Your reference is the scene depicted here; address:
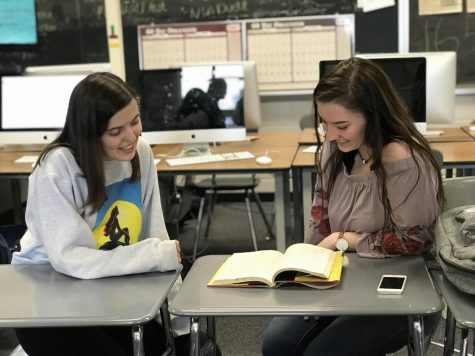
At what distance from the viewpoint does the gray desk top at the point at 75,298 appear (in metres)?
1.39

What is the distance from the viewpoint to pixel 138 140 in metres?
1.89

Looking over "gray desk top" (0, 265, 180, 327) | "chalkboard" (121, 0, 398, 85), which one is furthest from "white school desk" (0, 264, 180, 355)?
"chalkboard" (121, 0, 398, 85)

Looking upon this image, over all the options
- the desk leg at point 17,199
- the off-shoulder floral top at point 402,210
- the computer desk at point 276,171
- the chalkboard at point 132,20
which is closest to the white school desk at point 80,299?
the off-shoulder floral top at point 402,210

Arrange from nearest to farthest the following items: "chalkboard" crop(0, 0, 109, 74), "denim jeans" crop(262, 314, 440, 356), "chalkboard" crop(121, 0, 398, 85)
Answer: "denim jeans" crop(262, 314, 440, 356) < "chalkboard" crop(121, 0, 398, 85) < "chalkboard" crop(0, 0, 109, 74)

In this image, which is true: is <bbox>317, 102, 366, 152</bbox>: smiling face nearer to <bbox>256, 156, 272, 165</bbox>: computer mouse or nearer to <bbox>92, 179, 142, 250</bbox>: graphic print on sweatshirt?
<bbox>92, 179, 142, 250</bbox>: graphic print on sweatshirt

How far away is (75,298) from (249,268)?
0.42m

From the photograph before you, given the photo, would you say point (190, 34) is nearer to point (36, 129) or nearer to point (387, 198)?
point (36, 129)

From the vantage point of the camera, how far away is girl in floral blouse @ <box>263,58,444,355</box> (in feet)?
5.49

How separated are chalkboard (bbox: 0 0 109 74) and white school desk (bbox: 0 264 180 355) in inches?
141

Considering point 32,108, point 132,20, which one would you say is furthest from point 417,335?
point 132,20

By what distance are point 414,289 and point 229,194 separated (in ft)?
12.4

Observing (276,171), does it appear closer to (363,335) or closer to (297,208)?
(297,208)

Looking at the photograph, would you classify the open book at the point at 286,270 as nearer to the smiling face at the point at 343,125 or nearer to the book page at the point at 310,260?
the book page at the point at 310,260

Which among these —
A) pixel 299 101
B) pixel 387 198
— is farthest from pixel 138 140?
pixel 299 101
